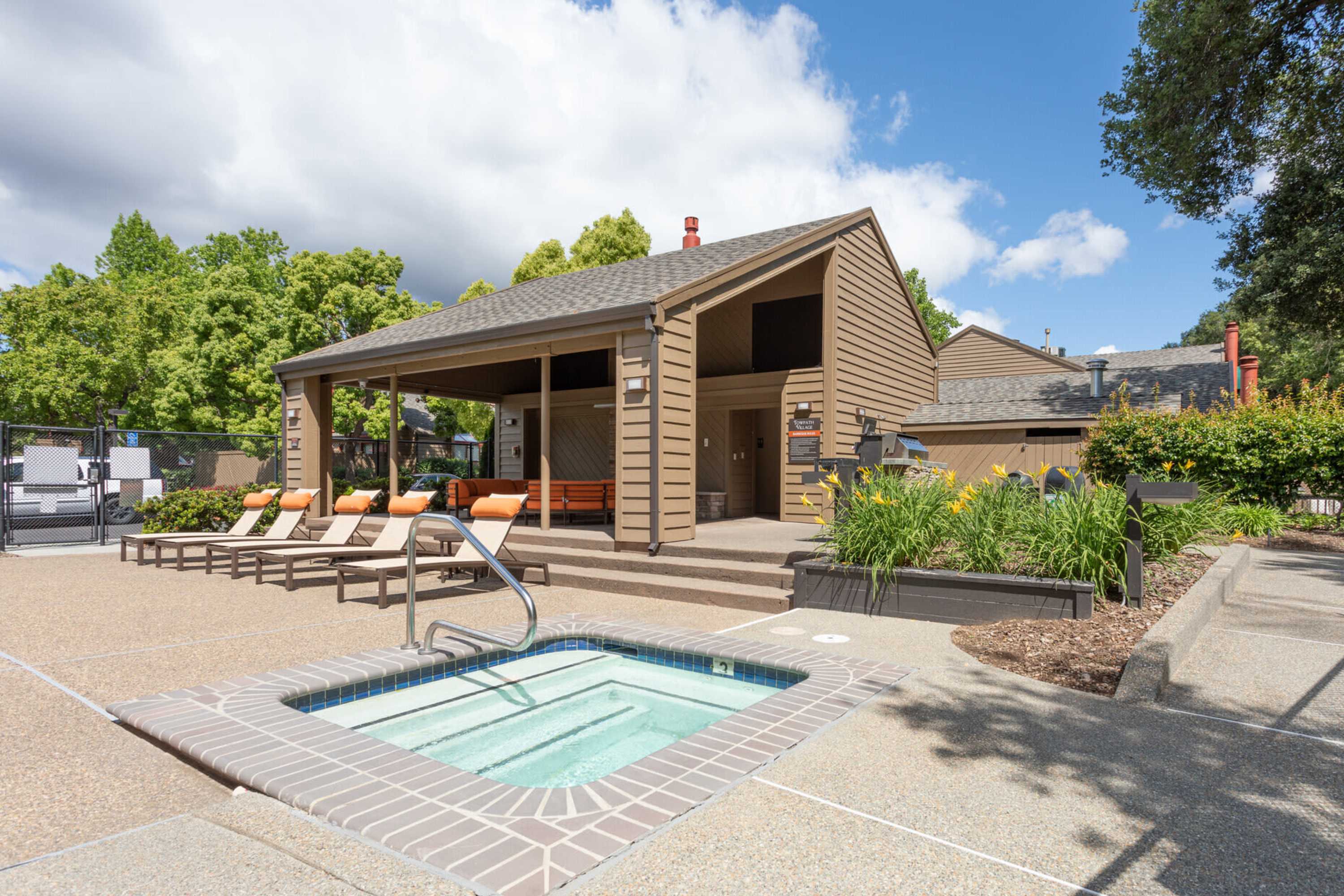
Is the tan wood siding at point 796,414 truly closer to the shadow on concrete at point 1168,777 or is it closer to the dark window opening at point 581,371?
the dark window opening at point 581,371

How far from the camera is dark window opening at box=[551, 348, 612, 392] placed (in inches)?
580

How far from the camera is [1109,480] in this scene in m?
11.1

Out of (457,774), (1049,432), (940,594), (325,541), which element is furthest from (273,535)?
(1049,432)

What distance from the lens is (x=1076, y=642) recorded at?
4512 mm

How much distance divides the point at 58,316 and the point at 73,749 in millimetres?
26577

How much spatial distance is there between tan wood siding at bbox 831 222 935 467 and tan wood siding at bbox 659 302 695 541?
13.0 feet

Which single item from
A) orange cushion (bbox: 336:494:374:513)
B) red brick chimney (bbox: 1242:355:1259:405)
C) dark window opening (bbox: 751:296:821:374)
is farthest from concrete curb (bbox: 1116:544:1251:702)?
red brick chimney (bbox: 1242:355:1259:405)

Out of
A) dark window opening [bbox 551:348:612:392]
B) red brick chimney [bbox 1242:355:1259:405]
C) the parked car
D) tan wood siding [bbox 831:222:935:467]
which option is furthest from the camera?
red brick chimney [bbox 1242:355:1259:405]

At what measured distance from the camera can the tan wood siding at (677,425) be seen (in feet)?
25.8

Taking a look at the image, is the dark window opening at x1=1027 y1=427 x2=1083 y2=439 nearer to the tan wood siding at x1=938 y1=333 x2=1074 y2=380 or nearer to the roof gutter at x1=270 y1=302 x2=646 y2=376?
the tan wood siding at x1=938 y1=333 x2=1074 y2=380

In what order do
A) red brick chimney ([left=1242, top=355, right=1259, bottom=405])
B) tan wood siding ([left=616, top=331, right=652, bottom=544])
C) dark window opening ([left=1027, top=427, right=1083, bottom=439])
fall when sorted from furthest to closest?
red brick chimney ([left=1242, top=355, right=1259, bottom=405]), dark window opening ([left=1027, top=427, right=1083, bottom=439]), tan wood siding ([left=616, top=331, right=652, bottom=544])

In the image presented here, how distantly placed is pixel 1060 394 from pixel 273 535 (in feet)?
53.2

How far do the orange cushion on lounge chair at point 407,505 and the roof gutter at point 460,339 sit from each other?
105 inches

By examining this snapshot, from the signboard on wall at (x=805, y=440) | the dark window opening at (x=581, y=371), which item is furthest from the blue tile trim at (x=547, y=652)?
the dark window opening at (x=581, y=371)
